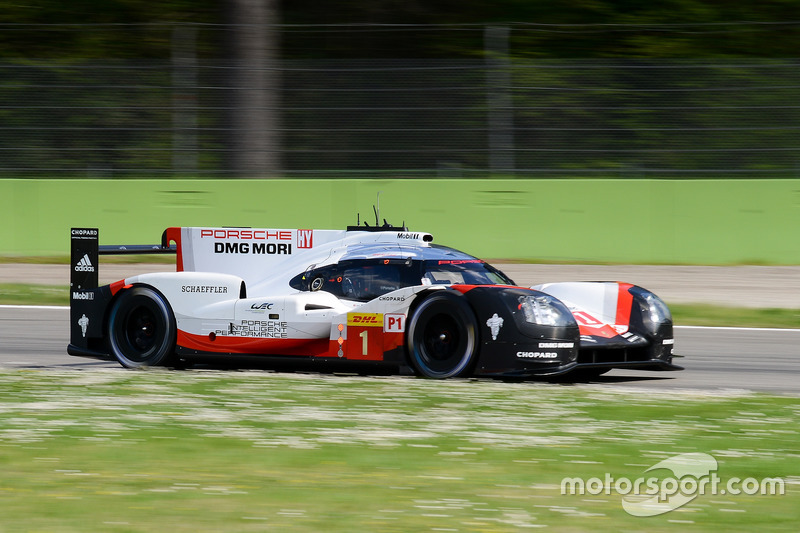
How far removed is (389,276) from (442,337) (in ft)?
2.13

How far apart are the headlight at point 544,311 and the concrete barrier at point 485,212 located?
6388mm

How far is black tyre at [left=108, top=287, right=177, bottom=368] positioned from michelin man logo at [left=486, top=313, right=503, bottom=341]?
8.05 ft

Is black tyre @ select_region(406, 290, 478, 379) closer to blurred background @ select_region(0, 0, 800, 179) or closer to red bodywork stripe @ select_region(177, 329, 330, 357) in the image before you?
red bodywork stripe @ select_region(177, 329, 330, 357)

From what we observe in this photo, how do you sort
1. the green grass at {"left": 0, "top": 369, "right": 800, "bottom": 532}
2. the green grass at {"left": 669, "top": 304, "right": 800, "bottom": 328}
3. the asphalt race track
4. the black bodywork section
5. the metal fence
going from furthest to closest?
1. the metal fence
2. the green grass at {"left": 669, "top": 304, "right": 800, "bottom": 328}
3. the asphalt race track
4. the black bodywork section
5. the green grass at {"left": 0, "top": 369, "right": 800, "bottom": 532}

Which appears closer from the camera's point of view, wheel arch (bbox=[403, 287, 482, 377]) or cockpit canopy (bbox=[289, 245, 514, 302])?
wheel arch (bbox=[403, 287, 482, 377])

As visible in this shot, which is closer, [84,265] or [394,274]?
[394,274]

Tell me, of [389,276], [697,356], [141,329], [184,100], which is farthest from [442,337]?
[184,100]

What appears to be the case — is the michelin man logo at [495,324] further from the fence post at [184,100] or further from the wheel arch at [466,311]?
the fence post at [184,100]

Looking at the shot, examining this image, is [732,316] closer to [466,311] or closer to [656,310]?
[656,310]

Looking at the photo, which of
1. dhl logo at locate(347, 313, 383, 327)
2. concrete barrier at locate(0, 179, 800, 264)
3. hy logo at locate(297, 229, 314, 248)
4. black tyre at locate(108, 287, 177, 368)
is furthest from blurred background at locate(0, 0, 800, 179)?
dhl logo at locate(347, 313, 383, 327)

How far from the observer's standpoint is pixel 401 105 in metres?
14.0

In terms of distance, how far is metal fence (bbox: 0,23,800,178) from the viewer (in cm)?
1362

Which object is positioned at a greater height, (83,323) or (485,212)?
(485,212)

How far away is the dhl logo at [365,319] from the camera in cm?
783
